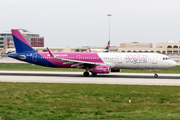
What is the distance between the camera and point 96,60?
146 feet

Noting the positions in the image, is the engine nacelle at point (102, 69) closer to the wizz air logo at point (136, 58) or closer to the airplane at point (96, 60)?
the airplane at point (96, 60)

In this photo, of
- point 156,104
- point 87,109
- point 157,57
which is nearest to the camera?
point 87,109

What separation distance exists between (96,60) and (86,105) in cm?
2457

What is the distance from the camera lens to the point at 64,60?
142ft

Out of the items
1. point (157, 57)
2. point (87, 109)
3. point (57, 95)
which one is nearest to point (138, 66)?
point (157, 57)

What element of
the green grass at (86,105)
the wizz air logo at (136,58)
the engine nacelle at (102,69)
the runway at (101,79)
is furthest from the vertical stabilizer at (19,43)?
the green grass at (86,105)

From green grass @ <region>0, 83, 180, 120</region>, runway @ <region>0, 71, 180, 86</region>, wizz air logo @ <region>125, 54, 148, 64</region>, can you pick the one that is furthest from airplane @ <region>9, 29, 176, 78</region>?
green grass @ <region>0, 83, 180, 120</region>

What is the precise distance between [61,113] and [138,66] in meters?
27.2

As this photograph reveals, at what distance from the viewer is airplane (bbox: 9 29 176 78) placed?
140 feet

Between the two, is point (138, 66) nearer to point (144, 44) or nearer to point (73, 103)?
point (73, 103)

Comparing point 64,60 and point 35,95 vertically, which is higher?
point 64,60

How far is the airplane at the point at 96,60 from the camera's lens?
140 ft

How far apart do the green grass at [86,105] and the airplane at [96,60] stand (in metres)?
17.2

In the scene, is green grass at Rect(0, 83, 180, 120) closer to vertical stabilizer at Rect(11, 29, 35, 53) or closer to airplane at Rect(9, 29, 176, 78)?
airplane at Rect(9, 29, 176, 78)
